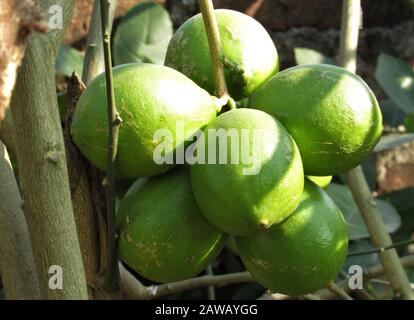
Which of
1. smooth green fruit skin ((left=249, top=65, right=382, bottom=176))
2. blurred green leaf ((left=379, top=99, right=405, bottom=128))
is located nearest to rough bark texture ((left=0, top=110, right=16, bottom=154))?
smooth green fruit skin ((left=249, top=65, right=382, bottom=176))

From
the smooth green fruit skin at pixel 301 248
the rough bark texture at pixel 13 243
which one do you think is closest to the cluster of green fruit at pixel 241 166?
the smooth green fruit skin at pixel 301 248

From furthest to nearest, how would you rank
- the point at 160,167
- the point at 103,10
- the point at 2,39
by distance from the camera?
the point at 160,167 < the point at 103,10 < the point at 2,39

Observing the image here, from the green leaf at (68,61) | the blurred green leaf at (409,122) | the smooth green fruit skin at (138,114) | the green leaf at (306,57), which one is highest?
the smooth green fruit skin at (138,114)

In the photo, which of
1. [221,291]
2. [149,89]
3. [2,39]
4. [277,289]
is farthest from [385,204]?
[2,39]

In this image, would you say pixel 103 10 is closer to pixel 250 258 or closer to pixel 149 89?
pixel 149 89

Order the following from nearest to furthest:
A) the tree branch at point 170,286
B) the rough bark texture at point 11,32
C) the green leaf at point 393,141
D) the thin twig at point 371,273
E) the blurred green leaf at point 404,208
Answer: the rough bark texture at point 11,32 < the tree branch at point 170,286 < the thin twig at point 371,273 < the green leaf at point 393,141 < the blurred green leaf at point 404,208

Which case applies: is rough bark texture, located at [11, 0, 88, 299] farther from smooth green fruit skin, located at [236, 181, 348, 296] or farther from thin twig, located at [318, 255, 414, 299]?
thin twig, located at [318, 255, 414, 299]

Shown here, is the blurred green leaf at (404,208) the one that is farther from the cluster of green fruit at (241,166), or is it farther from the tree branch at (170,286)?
the cluster of green fruit at (241,166)
